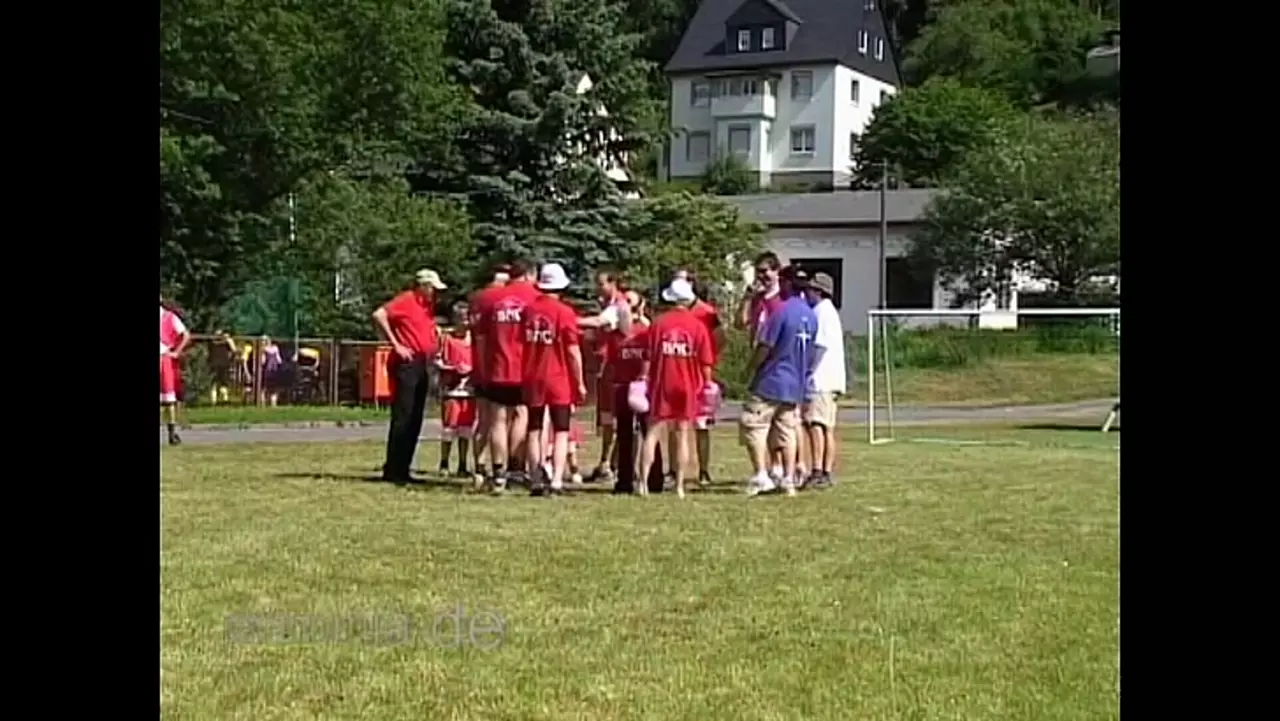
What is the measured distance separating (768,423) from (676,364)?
0.56m

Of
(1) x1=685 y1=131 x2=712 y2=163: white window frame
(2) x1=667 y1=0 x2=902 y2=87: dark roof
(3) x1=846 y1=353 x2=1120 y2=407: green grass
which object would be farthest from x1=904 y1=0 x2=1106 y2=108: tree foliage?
(3) x1=846 y1=353 x2=1120 y2=407: green grass

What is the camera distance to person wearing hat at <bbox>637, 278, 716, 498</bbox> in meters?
7.53

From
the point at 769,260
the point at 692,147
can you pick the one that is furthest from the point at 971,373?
the point at 692,147

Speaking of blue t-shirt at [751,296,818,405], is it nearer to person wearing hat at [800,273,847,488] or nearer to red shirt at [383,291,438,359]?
person wearing hat at [800,273,847,488]

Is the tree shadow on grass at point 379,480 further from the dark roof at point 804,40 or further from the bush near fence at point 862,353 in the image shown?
the dark roof at point 804,40

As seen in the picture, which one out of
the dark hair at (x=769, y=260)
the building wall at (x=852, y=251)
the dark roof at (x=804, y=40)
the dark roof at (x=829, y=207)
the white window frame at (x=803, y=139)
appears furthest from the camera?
the dark hair at (x=769, y=260)

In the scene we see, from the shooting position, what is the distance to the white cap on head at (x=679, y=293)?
7.46m

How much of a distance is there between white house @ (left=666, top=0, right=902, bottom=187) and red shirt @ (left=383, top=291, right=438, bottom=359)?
8.45ft

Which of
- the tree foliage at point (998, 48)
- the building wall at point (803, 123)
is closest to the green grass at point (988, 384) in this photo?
the building wall at point (803, 123)

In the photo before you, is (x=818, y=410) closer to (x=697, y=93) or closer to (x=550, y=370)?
(x=550, y=370)
